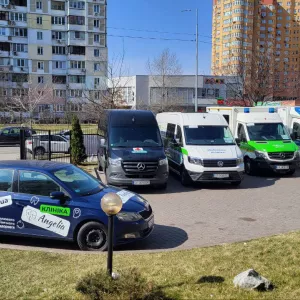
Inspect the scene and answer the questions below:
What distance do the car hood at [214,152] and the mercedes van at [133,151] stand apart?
3.65 feet

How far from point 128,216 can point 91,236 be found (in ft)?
2.33

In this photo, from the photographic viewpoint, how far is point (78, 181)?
295 inches

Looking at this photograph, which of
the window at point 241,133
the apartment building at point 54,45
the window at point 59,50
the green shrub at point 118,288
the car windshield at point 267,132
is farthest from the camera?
the window at point 59,50

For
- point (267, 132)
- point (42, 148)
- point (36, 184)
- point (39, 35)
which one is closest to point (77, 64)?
point (39, 35)

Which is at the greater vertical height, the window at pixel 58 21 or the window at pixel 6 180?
the window at pixel 58 21

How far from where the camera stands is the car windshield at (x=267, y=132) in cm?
1602

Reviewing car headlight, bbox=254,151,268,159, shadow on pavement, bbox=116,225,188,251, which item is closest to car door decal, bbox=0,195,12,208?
shadow on pavement, bbox=116,225,188,251

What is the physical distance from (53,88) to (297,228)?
63.1 meters

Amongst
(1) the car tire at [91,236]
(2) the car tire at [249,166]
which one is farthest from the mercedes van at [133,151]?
(1) the car tire at [91,236]

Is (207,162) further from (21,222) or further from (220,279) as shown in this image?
(220,279)

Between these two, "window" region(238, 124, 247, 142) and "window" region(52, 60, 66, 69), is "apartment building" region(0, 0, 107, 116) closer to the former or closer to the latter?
"window" region(52, 60, 66, 69)

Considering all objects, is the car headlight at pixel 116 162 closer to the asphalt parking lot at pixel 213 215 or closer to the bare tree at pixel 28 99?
the asphalt parking lot at pixel 213 215

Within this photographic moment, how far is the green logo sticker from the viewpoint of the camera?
6.80 meters

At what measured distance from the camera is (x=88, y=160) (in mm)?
20234
